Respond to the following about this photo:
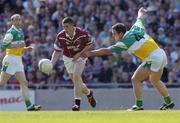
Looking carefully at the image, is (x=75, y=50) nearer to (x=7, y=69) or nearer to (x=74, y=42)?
(x=74, y=42)

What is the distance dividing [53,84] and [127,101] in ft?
9.41

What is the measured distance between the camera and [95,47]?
3003cm

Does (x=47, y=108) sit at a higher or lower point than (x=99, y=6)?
lower

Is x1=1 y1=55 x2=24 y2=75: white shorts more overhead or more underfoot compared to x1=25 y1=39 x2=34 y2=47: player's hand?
more underfoot

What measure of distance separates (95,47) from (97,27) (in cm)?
139

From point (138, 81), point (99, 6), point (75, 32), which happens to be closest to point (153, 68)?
point (138, 81)

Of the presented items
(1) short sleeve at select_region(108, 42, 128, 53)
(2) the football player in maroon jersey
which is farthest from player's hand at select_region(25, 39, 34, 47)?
(1) short sleeve at select_region(108, 42, 128, 53)

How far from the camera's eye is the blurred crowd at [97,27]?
28969mm

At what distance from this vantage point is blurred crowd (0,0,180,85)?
29.0m

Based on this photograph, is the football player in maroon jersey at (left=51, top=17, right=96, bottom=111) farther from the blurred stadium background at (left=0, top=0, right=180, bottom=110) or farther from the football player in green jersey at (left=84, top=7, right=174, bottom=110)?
the blurred stadium background at (left=0, top=0, right=180, bottom=110)
